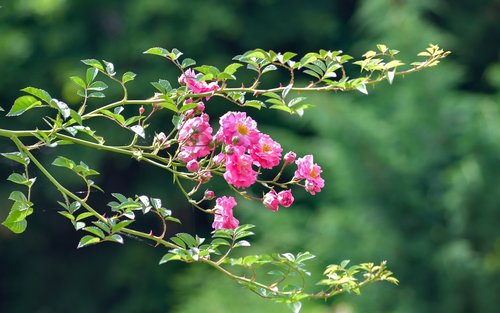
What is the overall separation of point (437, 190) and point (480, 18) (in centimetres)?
270

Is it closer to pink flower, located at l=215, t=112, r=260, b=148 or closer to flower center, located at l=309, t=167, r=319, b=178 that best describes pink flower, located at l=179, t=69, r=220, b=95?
pink flower, located at l=215, t=112, r=260, b=148

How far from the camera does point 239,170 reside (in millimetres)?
1319

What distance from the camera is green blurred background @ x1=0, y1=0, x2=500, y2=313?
15.3 ft

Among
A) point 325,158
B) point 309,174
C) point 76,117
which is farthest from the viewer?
point 325,158

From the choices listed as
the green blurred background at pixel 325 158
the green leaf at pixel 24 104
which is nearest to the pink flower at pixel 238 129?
the green leaf at pixel 24 104

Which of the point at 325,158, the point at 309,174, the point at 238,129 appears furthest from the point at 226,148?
the point at 325,158

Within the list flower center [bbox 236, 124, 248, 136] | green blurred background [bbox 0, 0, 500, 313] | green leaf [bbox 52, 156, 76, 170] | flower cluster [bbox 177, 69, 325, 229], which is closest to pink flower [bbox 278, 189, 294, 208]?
flower cluster [bbox 177, 69, 325, 229]

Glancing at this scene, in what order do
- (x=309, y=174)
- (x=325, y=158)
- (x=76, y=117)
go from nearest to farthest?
1. (x=76, y=117)
2. (x=309, y=174)
3. (x=325, y=158)

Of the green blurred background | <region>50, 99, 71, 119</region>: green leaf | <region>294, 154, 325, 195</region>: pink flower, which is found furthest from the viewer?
the green blurred background

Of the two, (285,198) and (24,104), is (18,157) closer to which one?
(24,104)

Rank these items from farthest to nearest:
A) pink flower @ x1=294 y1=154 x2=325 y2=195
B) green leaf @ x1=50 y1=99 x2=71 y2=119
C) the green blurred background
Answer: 1. the green blurred background
2. pink flower @ x1=294 y1=154 x2=325 y2=195
3. green leaf @ x1=50 y1=99 x2=71 y2=119

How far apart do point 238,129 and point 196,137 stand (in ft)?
0.18

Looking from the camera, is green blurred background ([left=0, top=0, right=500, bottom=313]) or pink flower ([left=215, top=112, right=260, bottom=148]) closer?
pink flower ([left=215, top=112, right=260, bottom=148])

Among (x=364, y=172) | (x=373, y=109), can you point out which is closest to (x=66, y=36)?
(x=373, y=109)
